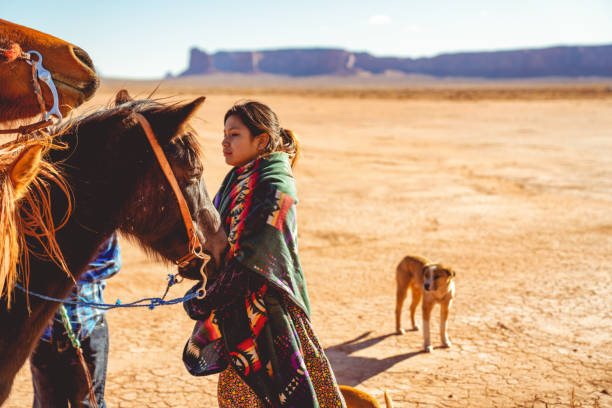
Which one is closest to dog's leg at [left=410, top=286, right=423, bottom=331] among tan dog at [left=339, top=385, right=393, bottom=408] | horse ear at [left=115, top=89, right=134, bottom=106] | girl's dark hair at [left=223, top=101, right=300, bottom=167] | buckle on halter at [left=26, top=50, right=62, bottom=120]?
tan dog at [left=339, top=385, right=393, bottom=408]

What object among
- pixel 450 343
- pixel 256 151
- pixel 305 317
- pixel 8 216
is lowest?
pixel 450 343

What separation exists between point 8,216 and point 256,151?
47.3 inches

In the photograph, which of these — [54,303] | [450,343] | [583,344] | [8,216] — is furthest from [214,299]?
[583,344]

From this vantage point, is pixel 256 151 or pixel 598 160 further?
pixel 598 160

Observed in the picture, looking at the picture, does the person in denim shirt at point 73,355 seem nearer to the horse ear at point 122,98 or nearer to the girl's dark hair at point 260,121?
the horse ear at point 122,98

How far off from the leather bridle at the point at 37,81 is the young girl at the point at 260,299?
2.80ft

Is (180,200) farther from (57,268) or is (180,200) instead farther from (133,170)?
(57,268)

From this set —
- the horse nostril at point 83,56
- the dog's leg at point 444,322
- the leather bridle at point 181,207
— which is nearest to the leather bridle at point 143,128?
the leather bridle at point 181,207

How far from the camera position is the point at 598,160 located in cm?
1698

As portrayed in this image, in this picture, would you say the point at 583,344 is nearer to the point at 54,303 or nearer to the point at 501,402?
the point at 501,402

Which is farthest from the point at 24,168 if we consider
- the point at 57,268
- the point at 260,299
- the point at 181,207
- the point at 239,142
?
the point at 260,299

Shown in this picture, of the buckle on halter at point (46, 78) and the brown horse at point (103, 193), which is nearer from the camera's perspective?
the buckle on halter at point (46, 78)

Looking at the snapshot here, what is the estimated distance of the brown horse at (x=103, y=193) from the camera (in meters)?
2.07

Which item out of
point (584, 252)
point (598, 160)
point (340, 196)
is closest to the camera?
point (584, 252)
